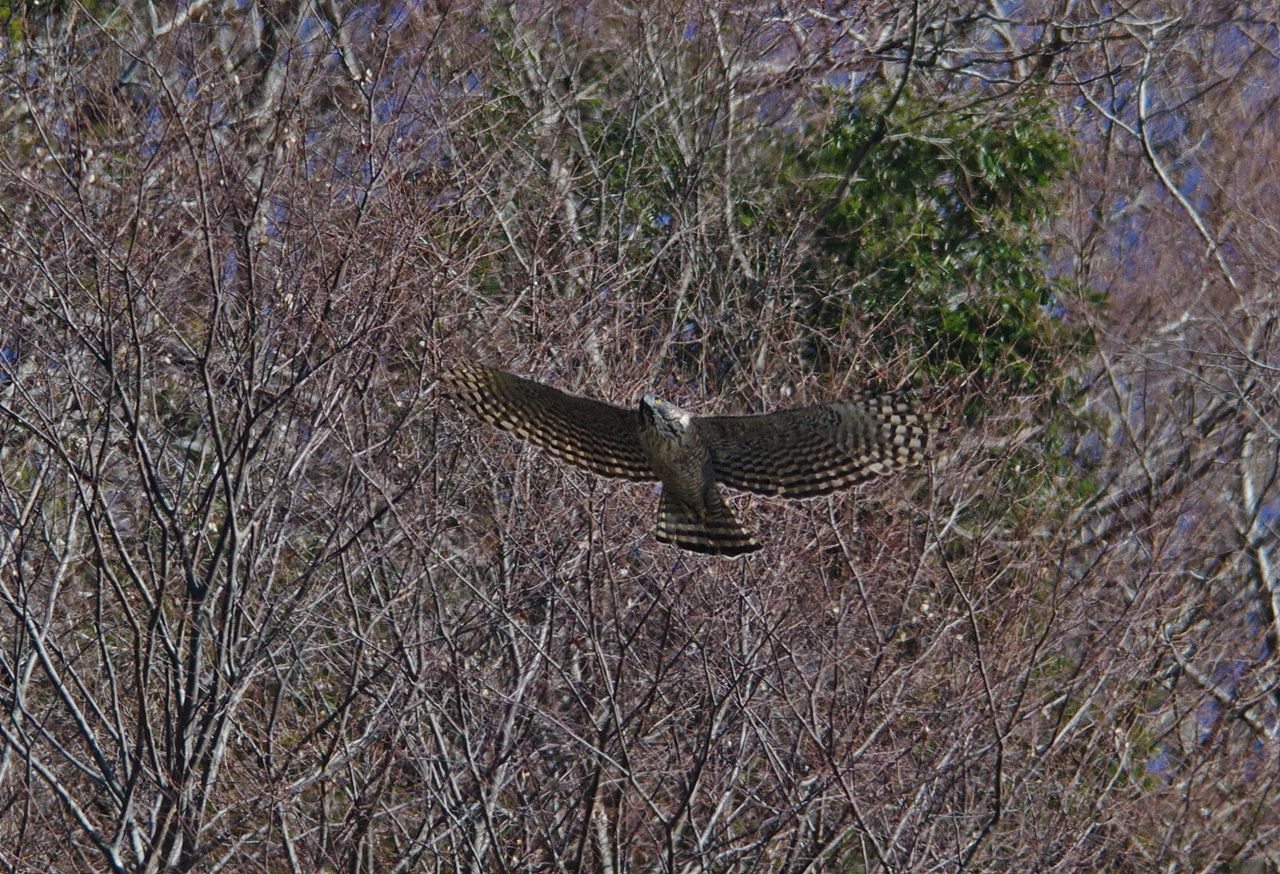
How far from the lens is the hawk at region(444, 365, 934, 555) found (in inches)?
310

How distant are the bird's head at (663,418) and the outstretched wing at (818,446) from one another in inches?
4.0

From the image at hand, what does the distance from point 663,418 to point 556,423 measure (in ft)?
1.94

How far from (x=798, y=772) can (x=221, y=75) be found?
5.26 metres

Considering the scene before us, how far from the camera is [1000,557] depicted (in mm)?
11250

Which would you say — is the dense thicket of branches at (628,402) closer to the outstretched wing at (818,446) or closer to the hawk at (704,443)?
the hawk at (704,443)

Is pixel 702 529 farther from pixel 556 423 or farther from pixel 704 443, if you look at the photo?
pixel 556 423

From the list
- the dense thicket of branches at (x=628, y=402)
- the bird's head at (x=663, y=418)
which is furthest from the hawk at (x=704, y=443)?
the dense thicket of branches at (x=628, y=402)

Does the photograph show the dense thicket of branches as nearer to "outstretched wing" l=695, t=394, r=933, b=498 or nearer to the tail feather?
A: the tail feather

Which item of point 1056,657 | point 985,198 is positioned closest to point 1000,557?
point 1056,657

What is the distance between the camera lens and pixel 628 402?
9734 mm

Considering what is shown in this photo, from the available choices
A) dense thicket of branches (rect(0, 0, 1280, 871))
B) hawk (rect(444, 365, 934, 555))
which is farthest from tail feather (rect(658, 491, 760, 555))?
dense thicket of branches (rect(0, 0, 1280, 871))

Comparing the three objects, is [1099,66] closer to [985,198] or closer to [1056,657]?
[985,198]

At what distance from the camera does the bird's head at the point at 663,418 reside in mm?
7758

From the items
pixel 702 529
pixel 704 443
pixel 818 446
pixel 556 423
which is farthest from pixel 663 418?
pixel 818 446
